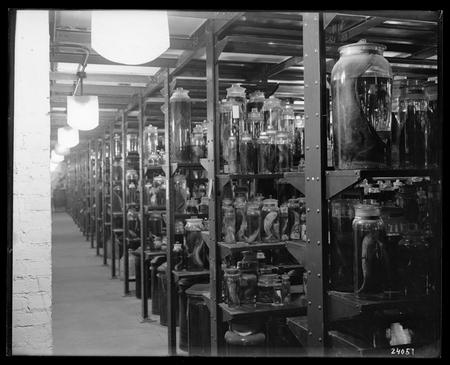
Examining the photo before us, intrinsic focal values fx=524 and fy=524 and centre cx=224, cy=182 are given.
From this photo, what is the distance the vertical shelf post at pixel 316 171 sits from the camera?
7.61 feet

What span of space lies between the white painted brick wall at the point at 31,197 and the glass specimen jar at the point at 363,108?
1681 mm

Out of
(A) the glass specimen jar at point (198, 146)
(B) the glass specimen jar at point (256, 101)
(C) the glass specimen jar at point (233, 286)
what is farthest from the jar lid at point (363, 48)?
(A) the glass specimen jar at point (198, 146)

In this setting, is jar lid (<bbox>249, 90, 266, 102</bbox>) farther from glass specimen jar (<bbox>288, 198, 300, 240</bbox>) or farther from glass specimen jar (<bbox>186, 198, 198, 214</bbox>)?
glass specimen jar (<bbox>186, 198, 198, 214</bbox>)

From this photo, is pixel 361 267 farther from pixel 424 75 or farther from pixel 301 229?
pixel 424 75

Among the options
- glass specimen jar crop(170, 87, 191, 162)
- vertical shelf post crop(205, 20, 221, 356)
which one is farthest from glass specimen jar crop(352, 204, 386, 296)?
glass specimen jar crop(170, 87, 191, 162)

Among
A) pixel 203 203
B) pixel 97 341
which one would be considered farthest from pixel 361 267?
pixel 97 341

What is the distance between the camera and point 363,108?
2188 mm

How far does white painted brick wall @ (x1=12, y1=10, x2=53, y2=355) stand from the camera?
9.68 ft

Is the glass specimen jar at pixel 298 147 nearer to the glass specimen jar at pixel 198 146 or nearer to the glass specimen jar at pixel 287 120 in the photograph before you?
the glass specimen jar at pixel 287 120

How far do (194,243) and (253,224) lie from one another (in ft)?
3.78

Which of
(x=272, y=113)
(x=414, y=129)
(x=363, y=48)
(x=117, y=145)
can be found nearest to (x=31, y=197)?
(x=272, y=113)

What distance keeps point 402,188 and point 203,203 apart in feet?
9.26

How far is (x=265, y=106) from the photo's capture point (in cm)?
391

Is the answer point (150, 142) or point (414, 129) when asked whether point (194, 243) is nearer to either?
point (150, 142)
